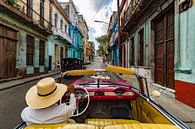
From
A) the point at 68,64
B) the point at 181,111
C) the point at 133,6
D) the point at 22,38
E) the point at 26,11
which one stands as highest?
the point at 133,6

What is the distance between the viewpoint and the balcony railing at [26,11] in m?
15.5

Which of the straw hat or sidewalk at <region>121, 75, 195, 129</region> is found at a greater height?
the straw hat

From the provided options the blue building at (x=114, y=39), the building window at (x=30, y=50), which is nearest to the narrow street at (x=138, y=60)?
the building window at (x=30, y=50)

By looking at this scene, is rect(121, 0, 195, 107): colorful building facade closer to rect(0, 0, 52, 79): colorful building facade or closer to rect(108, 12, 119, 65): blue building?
rect(0, 0, 52, 79): colorful building facade

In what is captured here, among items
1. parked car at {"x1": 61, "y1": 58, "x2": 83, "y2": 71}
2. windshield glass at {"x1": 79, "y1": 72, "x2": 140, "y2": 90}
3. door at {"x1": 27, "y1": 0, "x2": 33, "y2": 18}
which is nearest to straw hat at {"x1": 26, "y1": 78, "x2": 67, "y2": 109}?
windshield glass at {"x1": 79, "y1": 72, "x2": 140, "y2": 90}

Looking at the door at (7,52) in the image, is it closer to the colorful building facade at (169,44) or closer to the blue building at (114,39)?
the colorful building facade at (169,44)

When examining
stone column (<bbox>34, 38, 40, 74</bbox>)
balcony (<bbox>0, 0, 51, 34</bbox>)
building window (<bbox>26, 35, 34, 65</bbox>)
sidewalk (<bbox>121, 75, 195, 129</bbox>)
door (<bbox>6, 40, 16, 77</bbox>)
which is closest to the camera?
sidewalk (<bbox>121, 75, 195, 129</bbox>)

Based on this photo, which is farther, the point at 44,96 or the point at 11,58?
the point at 11,58

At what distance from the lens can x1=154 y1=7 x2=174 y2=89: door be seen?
10.6 metres

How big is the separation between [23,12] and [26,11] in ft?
3.94


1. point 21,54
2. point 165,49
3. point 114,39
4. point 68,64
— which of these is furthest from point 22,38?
point 114,39

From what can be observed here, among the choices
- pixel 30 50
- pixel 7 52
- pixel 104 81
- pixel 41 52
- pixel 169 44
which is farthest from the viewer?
pixel 41 52

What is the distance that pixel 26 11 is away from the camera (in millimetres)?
18953

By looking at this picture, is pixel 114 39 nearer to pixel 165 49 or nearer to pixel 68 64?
pixel 68 64
